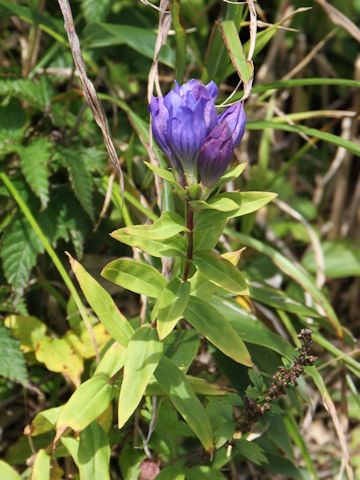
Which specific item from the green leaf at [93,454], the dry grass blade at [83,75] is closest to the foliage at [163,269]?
the green leaf at [93,454]

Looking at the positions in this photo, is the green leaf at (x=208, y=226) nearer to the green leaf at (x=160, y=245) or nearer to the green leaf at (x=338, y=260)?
the green leaf at (x=160, y=245)

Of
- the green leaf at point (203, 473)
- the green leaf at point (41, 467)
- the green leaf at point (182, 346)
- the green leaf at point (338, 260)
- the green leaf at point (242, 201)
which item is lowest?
the green leaf at point (338, 260)

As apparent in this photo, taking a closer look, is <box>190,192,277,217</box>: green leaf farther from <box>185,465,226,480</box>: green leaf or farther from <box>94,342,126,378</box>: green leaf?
<box>185,465,226,480</box>: green leaf

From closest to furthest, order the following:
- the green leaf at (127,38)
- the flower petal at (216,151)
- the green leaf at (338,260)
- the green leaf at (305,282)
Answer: the flower petal at (216,151)
the green leaf at (305,282)
the green leaf at (127,38)
the green leaf at (338,260)

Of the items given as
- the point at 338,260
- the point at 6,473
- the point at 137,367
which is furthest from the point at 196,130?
the point at 338,260

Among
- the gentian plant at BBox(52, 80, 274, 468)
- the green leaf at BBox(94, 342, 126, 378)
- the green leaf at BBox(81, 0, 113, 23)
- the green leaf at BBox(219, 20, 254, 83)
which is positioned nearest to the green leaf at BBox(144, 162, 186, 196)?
the gentian plant at BBox(52, 80, 274, 468)

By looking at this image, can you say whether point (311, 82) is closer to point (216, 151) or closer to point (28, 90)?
point (216, 151)

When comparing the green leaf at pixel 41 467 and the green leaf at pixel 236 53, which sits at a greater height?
the green leaf at pixel 236 53
